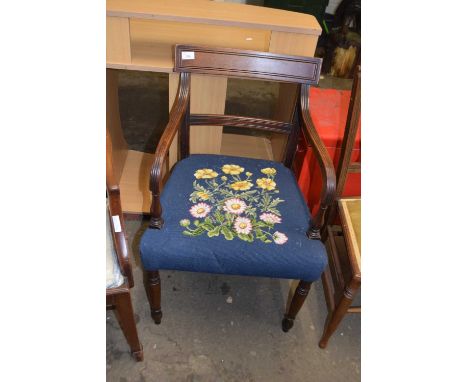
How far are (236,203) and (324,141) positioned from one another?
63cm

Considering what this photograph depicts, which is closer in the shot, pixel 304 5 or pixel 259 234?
pixel 259 234

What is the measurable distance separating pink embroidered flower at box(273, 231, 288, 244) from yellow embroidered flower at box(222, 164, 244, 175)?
358 mm

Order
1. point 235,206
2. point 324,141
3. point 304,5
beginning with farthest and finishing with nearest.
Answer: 1. point 304,5
2. point 324,141
3. point 235,206

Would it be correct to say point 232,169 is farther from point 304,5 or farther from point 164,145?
point 304,5

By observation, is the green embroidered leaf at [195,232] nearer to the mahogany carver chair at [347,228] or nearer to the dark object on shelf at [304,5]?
the mahogany carver chair at [347,228]

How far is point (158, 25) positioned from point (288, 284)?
158 cm

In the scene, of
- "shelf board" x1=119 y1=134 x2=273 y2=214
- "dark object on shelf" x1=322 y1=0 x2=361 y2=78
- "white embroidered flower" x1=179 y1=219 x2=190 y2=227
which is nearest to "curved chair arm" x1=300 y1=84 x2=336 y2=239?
"white embroidered flower" x1=179 y1=219 x2=190 y2=227

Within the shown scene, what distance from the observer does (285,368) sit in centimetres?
154

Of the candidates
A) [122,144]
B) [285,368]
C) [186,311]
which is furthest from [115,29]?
[285,368]

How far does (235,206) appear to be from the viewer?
138cm

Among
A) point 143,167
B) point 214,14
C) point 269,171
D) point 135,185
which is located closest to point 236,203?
point 269,171

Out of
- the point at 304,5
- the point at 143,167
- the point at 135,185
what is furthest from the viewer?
the point at 304,5

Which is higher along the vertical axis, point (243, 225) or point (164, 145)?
point (164, 145)

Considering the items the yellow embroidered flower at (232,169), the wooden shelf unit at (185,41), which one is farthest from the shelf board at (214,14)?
the yellow embroidered flower at (232,169)
